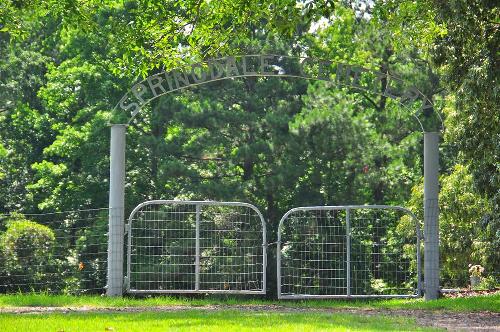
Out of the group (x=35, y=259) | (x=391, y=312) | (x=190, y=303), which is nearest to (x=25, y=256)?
(x=35, y=259)

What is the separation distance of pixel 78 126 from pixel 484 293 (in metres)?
18.9

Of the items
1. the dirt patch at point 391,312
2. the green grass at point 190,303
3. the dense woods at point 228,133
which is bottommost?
the dirt patch at point 391,312

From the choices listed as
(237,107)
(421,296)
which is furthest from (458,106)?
(237,107)

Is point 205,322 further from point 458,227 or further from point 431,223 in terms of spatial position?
point 458,227

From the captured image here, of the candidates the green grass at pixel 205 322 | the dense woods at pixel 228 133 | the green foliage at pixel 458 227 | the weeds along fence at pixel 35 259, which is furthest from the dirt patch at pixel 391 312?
the dense woods at pixel 228 133

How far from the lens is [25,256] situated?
60.3ft

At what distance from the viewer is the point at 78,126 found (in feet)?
103

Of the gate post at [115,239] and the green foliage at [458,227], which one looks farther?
the green foliage at [458,227]

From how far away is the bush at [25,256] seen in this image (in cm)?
1761

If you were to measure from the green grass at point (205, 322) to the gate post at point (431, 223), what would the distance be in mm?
3242

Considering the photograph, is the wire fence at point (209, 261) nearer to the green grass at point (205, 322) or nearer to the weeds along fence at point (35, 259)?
the weeds along fence at point (35, 259)

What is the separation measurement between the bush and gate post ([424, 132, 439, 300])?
6615mm

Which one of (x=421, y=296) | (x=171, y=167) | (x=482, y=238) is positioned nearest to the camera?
(x=421, y=296)

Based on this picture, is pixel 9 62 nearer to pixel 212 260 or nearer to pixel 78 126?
pixel 78 126
